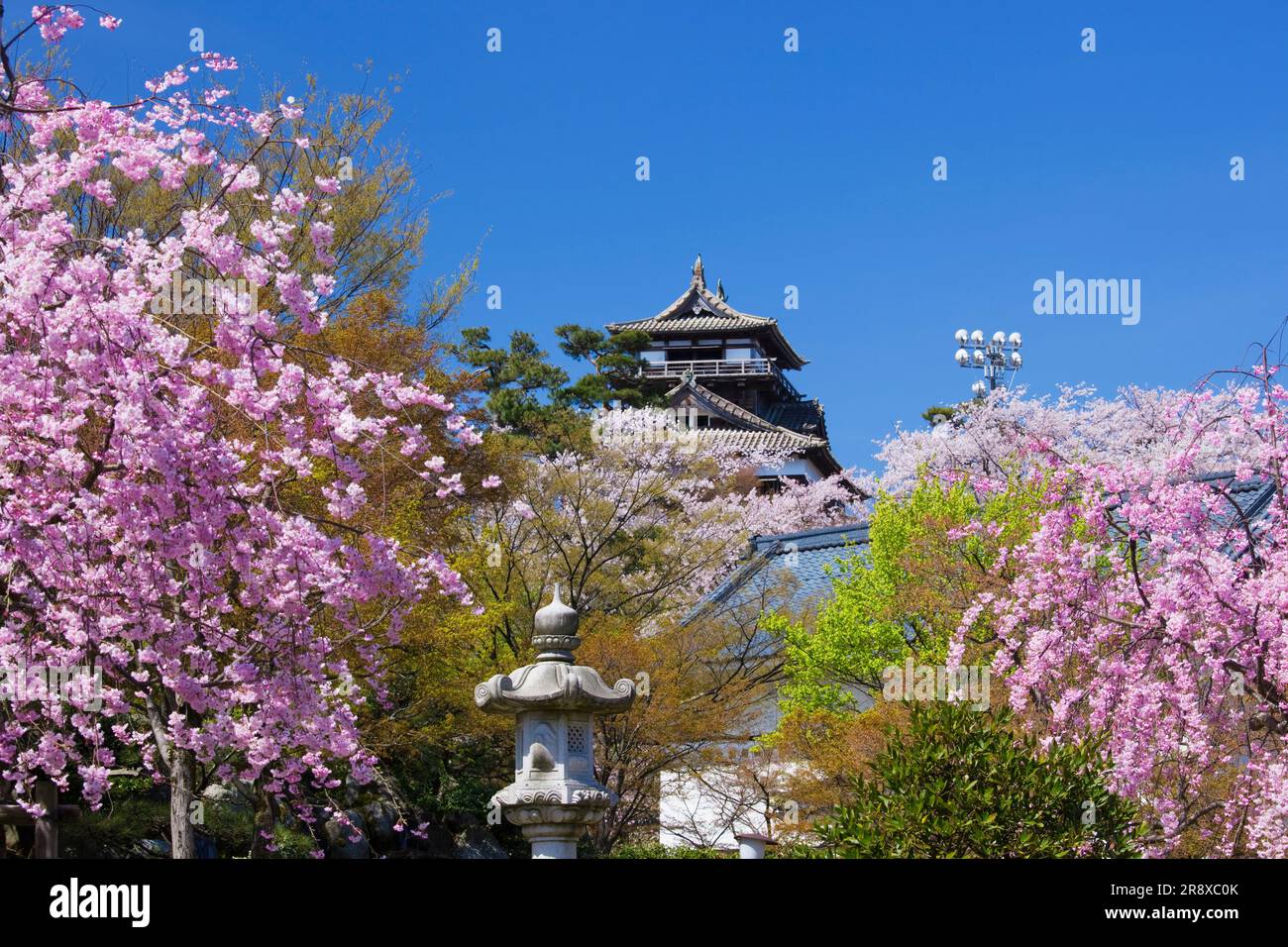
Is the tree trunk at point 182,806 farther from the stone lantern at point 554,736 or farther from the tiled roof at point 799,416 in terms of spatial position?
the tiled roof at point 799,416

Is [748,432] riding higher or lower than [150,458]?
higher

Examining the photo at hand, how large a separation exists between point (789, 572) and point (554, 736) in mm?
14939

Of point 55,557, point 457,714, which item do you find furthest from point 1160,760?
point 457,714

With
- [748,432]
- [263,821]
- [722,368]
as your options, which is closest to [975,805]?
[263,821]

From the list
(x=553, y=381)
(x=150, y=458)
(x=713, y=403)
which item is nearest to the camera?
(x=150, y=458)

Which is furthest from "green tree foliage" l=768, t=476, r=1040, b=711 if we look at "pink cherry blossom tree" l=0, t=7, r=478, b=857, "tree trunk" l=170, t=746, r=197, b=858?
"pink cherry blossom tree" l=0, t=7, r=478, b=857

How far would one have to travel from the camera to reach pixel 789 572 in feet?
86.0

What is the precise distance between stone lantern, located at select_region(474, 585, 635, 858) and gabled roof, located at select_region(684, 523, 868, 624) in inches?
469

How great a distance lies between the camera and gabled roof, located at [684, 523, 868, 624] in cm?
2477

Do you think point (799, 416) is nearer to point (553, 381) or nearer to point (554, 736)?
point (553, 381)

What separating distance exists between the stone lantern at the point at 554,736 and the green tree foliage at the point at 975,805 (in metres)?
2.61
